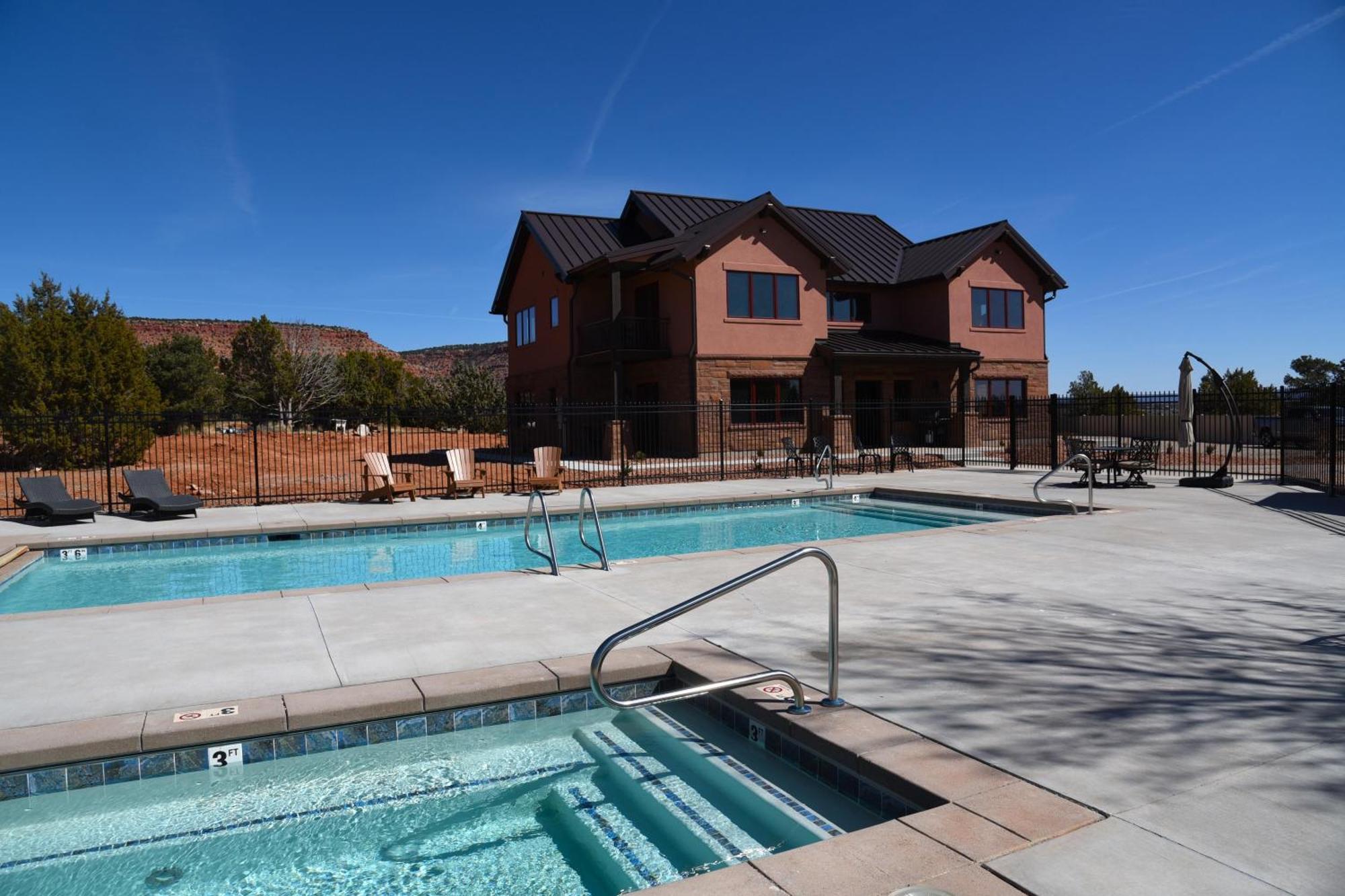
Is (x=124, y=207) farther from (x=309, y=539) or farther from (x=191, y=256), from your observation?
(x=309, y=539)

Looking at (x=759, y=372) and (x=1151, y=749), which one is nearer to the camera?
(x=1151, y=749)

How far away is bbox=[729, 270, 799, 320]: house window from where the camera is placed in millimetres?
24141

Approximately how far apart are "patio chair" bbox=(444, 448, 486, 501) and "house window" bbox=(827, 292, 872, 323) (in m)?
15.2

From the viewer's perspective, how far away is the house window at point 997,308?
2811 cm

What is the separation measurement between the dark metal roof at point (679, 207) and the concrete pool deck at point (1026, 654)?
759 inches

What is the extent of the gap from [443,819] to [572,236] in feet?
84.8

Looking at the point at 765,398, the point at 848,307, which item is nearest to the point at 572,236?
the point at 765,398

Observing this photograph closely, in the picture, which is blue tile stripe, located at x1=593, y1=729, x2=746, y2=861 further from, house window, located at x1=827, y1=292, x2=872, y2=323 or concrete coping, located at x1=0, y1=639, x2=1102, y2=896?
house window, located at x1=827, y1=292, x2=872, y2=323

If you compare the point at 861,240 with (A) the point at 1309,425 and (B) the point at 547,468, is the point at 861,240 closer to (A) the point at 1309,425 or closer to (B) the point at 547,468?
(A) the point at 1309,425

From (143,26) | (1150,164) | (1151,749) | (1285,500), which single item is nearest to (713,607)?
(1151,749)

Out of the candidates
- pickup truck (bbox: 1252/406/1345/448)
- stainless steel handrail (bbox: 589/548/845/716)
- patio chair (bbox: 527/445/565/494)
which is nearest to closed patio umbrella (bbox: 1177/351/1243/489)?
pickup truck (bbox: 1252/406/1345/448)

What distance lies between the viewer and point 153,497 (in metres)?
13.7

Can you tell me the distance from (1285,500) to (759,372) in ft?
44.9

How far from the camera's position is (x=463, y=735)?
4457mm
